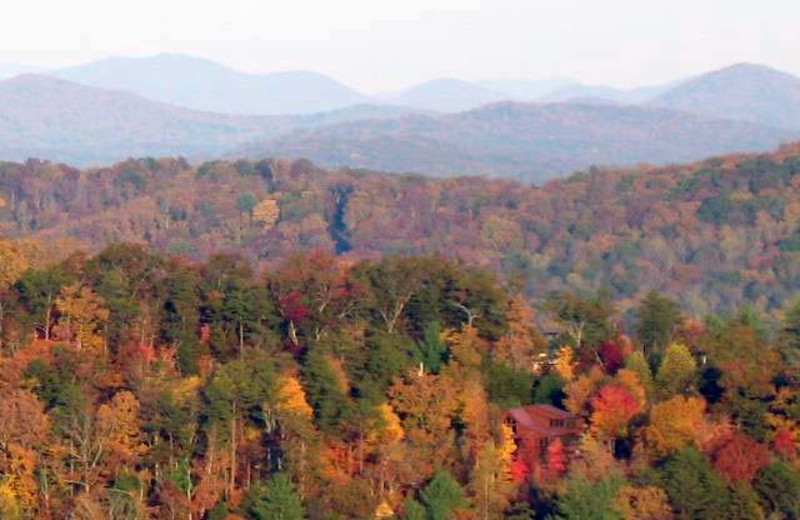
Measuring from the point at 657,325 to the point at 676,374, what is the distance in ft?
8.85

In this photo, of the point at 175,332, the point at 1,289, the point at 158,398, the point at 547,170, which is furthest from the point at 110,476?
the point at 547,170

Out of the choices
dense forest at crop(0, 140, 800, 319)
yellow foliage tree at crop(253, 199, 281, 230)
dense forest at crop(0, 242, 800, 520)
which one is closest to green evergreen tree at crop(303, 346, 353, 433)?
dense forest at crop(0, 242, 800, 520)

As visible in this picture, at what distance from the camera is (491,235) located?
200ft

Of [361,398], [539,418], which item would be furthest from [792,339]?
[361,398]

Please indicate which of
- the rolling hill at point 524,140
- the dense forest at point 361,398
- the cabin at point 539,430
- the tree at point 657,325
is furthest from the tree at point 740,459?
the rolling hill at point 524,140

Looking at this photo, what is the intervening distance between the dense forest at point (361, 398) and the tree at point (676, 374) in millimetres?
34

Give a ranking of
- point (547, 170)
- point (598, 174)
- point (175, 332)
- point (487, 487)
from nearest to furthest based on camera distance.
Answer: point (487, 487) → point (175, 332) → point (598, 174) → point (547, 170)

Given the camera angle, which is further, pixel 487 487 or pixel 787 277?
pixel 787 277

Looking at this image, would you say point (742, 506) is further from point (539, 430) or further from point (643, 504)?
point (539, 430)

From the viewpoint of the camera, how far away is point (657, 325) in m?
25.2

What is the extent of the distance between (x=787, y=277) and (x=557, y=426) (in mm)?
31191

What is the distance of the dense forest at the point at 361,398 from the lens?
19688 millimetres

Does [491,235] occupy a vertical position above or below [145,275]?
below

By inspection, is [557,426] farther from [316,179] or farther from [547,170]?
[547,170]
